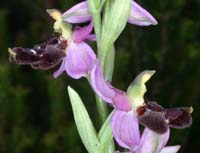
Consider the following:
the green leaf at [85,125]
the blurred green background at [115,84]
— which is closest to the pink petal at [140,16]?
the green leaf at [85,125]

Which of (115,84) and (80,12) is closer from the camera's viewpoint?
(80,12)

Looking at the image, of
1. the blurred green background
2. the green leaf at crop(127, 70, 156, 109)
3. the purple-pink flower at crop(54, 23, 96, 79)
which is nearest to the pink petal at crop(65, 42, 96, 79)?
the purple-pink flower at crop(54, 23, 96, 79)

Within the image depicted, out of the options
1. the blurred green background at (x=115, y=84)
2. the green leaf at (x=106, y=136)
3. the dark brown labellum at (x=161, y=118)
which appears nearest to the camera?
the dark brown labellum at (x=161, y=118)

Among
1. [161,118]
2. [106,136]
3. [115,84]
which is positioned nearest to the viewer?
[161,118]

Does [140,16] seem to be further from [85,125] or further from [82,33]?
[85,125]

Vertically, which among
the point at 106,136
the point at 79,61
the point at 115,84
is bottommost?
the point at 115,84

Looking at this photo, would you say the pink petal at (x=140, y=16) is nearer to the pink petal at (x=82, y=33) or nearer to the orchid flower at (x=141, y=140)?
the pink petal at (x=82, y=33)

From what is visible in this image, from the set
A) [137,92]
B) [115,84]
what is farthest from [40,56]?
[115,84]
